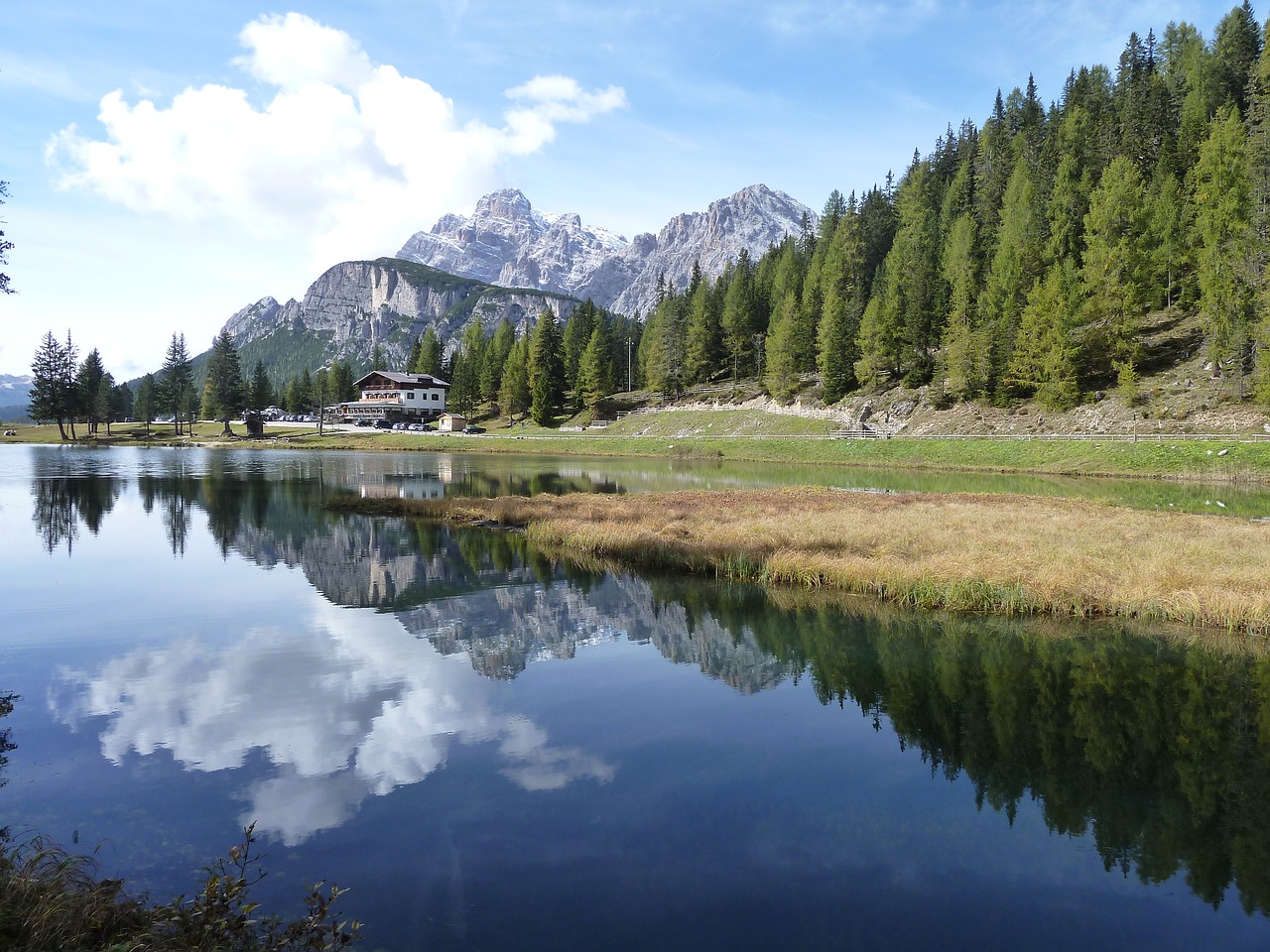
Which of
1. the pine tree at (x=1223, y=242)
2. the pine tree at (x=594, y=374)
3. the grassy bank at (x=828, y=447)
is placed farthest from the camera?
the pine tree at (x=594, y=374)

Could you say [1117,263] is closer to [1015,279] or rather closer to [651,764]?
[1015,279]

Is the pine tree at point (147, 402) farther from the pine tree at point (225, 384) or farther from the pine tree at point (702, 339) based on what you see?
the pine tree at point (702, 339)

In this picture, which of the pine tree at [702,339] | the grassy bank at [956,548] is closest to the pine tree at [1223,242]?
the grassy bank at [956,548]

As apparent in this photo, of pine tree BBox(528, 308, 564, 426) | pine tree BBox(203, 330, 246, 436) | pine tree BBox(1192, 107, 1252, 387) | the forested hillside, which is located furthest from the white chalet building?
pine tree BBox(1192, 107, 1252, 387)

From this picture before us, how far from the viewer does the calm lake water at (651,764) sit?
7.77 metres

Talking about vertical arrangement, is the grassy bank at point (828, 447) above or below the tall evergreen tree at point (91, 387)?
below

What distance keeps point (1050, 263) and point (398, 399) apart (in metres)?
115

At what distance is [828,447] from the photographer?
78.6 m

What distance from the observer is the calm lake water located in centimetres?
777

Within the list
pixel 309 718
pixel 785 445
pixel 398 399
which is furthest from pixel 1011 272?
pixel 398 399

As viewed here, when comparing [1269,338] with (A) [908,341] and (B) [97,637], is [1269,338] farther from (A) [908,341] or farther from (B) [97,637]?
(B) [97,637]

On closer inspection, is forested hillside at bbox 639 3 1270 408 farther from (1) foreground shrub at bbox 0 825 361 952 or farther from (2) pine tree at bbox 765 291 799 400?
(1) foreground shrub at bbox 0 825 361 952

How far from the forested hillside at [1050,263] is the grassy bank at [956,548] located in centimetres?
4160

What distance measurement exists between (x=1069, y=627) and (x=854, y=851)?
12.4m
